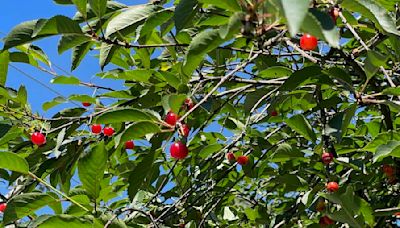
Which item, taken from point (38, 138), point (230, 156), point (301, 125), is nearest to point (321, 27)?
point (301, 125)

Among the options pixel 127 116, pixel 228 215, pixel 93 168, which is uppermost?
pixel 127 116

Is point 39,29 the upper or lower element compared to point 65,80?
upper

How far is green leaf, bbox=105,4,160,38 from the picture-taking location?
145 centimetres

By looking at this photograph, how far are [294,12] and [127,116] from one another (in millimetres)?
661

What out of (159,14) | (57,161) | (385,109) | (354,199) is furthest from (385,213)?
(57,161)

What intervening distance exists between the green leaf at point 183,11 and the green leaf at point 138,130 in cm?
22

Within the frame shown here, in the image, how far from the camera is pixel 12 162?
132cm

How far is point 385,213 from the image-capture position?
1604 millimetres

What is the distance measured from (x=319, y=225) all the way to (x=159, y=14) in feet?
3.14

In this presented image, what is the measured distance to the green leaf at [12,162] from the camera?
130 centimetres

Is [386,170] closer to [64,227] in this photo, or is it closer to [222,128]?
[222,128]

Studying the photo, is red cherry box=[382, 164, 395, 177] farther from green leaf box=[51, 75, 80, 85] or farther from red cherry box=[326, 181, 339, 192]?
green leaf box=[51, 75, 80, 85]

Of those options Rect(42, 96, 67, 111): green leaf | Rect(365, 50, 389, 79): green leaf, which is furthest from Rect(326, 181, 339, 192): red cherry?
Rect(42, 96, 67, 111): green leaf

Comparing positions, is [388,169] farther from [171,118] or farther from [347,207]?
[171,118]
